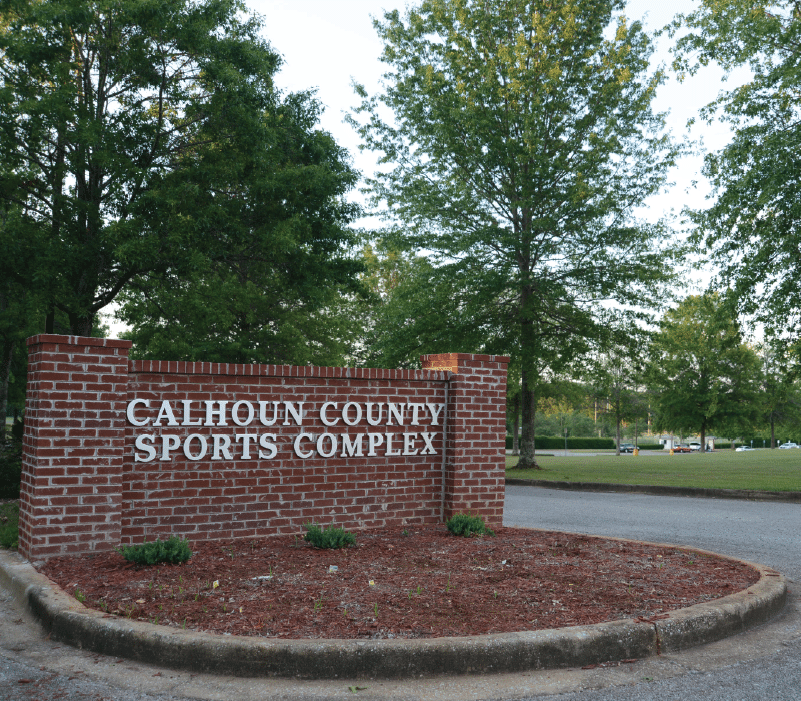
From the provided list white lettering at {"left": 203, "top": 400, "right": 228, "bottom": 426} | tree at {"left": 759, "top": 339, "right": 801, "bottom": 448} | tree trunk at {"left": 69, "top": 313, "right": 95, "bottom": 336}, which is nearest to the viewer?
white lettering at {"left": 203, "top": 400, "right": 228, "bottom": 426}

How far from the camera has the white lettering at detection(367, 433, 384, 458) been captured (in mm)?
7559

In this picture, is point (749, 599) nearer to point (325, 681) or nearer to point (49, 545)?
point (325, 681)

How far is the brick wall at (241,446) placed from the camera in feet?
19.9

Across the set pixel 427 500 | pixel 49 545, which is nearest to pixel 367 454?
pixel 427 500

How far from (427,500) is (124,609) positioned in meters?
3.99

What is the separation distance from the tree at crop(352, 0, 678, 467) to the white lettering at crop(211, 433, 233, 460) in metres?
12.8

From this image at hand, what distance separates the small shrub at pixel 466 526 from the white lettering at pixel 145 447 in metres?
3.02

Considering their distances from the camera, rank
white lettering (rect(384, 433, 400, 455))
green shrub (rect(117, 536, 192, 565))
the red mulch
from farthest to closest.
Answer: white lettering (rect(384, 433, 400, 455)) < green shrub (rect(117, 536, 192, 565)) < the red mulch

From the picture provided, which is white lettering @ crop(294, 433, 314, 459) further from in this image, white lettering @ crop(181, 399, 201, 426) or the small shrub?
the small shrub

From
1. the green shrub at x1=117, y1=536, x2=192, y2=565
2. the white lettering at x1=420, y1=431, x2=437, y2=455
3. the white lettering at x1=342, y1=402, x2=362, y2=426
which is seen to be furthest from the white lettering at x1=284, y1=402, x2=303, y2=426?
the green shrub at x1=117, y1=536, x2=192, y2=565

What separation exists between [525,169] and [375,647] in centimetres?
1784

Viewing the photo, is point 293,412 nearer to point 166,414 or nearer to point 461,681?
point 166,414

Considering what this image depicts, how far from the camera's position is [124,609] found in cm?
445

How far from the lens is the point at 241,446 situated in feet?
22.6
